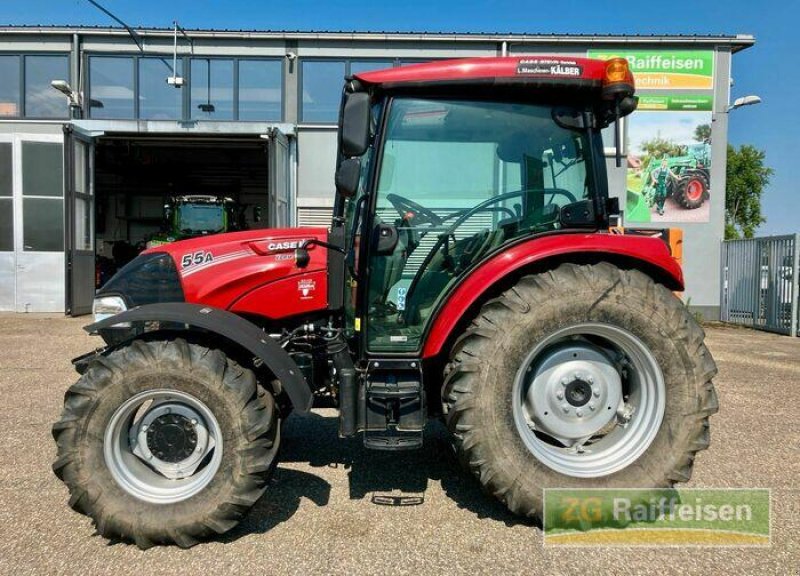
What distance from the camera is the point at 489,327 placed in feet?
8.64

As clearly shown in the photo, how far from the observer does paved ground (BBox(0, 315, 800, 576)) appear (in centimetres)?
243

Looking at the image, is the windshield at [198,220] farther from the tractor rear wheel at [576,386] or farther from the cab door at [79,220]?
the tractor rear wheel at [576,386]

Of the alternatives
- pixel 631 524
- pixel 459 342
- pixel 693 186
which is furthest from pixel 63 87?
pixel 693 186

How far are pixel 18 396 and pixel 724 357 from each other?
29.8ft

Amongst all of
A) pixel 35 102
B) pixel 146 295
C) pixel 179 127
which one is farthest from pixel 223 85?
pixel 146 295

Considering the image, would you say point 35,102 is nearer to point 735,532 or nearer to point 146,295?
point 146,295

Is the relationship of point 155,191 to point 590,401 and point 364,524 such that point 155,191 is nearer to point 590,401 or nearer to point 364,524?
point 364,524

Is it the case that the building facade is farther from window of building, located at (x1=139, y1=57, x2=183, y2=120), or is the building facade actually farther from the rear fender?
the rear fender

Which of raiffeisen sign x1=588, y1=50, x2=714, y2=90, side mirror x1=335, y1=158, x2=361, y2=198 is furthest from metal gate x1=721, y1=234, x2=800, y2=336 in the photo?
side mirror x1=335, y1=158, x2=361, y2=198

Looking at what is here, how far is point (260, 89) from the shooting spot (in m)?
12.7

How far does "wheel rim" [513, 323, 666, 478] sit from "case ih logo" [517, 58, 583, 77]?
1.32 metres

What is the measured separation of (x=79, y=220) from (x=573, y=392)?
39.4 feet

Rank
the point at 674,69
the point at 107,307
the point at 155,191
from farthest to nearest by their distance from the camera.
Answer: the point at 155,191
the point at 674,69
the point at 107,307

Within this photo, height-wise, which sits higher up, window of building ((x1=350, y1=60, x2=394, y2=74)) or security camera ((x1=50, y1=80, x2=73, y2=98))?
window of building ((x1=350, y1=60, x2=394, y2=74))
